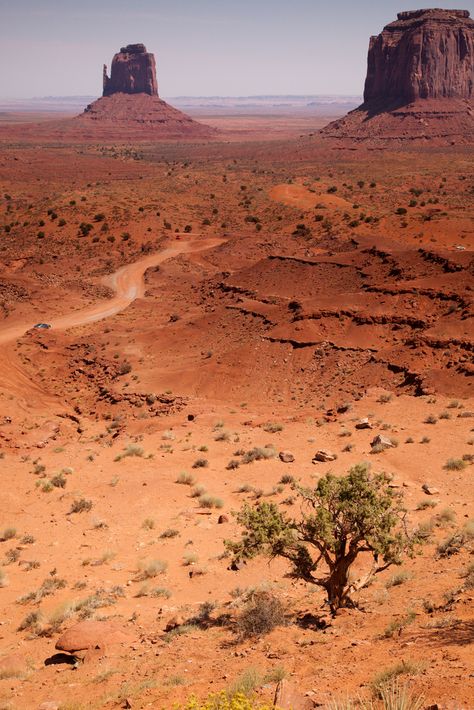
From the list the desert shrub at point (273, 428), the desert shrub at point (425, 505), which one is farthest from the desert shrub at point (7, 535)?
the desert shrub at point (425, 505)

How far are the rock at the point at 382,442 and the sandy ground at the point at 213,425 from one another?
10.1 inches

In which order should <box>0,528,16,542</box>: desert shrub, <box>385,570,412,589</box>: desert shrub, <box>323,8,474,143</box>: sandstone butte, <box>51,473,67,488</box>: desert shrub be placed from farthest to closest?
<box>323,8,474,143</box>: sandstone butte
<box>51,473,67,488</box>: desert shrub
<box>0,528,16,542</box>: desert shrub
<box>385,570,412,589</box>: desert shrub

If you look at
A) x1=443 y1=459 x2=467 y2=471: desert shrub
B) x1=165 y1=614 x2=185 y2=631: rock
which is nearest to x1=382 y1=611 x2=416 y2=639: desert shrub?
x1=165 y1=614 x2=185 y2=631: rock

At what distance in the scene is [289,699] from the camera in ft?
25.6

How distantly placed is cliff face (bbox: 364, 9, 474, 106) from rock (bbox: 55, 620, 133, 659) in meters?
144

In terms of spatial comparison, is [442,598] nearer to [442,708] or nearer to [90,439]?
[442,708]

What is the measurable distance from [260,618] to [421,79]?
145904 millimetres

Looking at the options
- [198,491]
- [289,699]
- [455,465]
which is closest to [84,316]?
[198,491]

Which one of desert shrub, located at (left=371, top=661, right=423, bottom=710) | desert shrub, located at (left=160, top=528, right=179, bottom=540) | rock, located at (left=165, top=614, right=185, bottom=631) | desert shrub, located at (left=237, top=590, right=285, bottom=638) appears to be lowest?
desert shrub, located at (left=160, top=528, right=179, bottom=540)

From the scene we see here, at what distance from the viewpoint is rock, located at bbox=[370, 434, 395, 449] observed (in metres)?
21.5

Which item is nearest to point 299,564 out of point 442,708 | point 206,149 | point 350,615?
point 350,615

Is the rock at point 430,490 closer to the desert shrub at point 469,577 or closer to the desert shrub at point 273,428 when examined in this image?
the desert shrub at point 469,577

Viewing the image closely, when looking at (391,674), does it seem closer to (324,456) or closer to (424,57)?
(324,456)

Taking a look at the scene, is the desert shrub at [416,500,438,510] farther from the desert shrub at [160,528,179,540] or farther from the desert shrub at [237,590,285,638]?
the desert shrub at [237,590,285,638]
